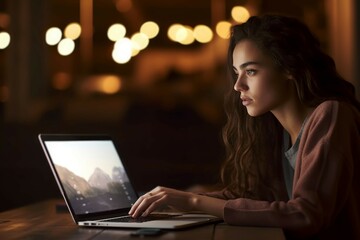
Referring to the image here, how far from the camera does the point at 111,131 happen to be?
13.9ft

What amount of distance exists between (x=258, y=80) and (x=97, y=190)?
1.71 feet

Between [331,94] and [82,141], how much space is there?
0.69m

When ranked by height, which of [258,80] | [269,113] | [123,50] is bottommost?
[123,50]

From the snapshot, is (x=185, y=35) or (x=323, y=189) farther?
(x=185, y=35)

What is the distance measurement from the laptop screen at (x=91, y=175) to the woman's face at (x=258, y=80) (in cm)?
41

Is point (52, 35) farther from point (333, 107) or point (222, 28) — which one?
point (333, 107)

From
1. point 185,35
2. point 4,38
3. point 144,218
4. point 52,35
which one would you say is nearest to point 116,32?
point 185,35

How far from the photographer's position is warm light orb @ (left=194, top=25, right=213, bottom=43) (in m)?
6.83

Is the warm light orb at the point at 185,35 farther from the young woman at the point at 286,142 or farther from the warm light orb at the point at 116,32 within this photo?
the young woman at the point at 286,142

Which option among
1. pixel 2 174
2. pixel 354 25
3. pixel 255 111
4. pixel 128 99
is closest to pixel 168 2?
pixel 128 99

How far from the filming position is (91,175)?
1.80 m

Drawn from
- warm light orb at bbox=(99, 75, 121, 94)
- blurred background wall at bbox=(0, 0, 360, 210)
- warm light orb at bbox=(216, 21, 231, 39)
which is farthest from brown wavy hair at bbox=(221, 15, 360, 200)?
warm light orb at bbox=(99, 75, 121, 94)

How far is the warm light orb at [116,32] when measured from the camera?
21.4 ft

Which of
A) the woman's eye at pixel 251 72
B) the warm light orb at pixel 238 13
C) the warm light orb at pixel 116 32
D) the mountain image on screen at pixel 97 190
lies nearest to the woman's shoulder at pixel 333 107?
the woman's eye at pixel 251 72
